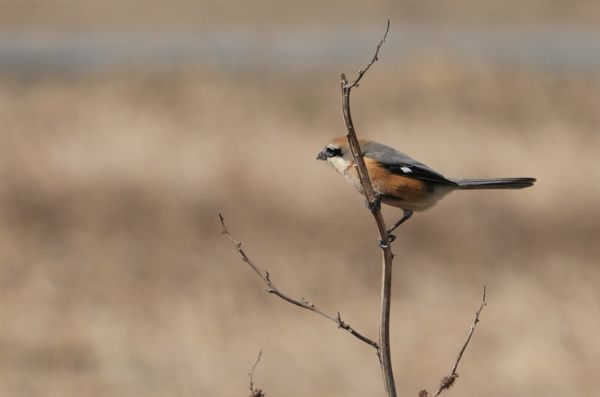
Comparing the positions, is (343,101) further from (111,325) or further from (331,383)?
(111,325)

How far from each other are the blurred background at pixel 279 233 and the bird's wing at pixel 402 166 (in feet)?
17.8

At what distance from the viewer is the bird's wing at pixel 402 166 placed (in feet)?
19.6

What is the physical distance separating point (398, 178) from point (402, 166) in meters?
0.10

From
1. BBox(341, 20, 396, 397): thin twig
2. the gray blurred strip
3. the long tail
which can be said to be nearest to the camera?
BBox(341, 20, 396, 397): thin twig

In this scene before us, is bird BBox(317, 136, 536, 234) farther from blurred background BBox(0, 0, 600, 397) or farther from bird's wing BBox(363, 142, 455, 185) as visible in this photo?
blurred background BBox(0, 0, 600, 397)

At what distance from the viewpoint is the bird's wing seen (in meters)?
5.96

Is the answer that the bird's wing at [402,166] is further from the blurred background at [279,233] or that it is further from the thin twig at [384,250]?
the blurred background at [279,233]

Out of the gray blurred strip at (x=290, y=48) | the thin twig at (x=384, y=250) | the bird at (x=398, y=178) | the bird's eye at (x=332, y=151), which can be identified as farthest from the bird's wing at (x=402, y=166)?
the gray blurred strip at (x=290, y=48)

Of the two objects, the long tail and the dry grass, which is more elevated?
the dry grass

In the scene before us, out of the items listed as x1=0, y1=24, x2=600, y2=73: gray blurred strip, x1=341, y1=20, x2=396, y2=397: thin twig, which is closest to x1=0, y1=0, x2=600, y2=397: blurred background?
x1=0, y1=24, x2=600, y2=73: gray blurred strip

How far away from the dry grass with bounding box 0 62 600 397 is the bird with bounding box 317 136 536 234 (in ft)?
18.0

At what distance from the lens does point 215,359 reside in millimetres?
11531

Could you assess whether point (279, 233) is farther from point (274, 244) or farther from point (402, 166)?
point (402, 166)

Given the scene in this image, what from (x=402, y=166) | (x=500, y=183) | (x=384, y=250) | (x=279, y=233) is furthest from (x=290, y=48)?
(x=384, y=250)
